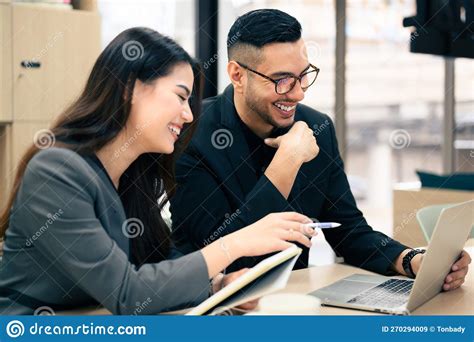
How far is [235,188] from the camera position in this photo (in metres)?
1.77

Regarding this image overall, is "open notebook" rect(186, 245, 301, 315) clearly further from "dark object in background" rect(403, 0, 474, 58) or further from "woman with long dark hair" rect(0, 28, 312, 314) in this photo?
"dark object in background" rect(403, 0, 474, 58)

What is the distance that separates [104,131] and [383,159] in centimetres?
362

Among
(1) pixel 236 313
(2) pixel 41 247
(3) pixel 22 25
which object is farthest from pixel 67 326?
(3) pixel 22 25

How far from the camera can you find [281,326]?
1.17 meters

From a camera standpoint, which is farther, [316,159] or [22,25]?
[22,25]

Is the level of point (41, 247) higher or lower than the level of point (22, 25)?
lower

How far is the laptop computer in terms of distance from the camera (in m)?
1.20

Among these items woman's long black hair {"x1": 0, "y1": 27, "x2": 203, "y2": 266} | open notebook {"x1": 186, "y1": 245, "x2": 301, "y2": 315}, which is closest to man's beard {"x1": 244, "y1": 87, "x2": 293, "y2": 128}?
woman's long black hair {"x1": 0, "y1": 27, "x2": 203, "y2": 266}

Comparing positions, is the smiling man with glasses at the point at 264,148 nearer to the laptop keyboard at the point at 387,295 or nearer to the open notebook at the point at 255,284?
the laptop keyboard at the point at 387,295

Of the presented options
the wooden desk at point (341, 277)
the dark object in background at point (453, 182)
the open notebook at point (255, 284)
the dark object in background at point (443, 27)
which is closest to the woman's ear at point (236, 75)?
the wooden desk at point (341, 277)

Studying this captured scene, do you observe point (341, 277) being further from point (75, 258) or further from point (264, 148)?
point (75, 258)

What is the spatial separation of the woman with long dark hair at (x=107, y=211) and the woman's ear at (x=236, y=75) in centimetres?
43

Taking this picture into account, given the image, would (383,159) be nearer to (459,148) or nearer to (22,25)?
(459,148)

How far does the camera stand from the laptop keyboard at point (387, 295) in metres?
1.28
